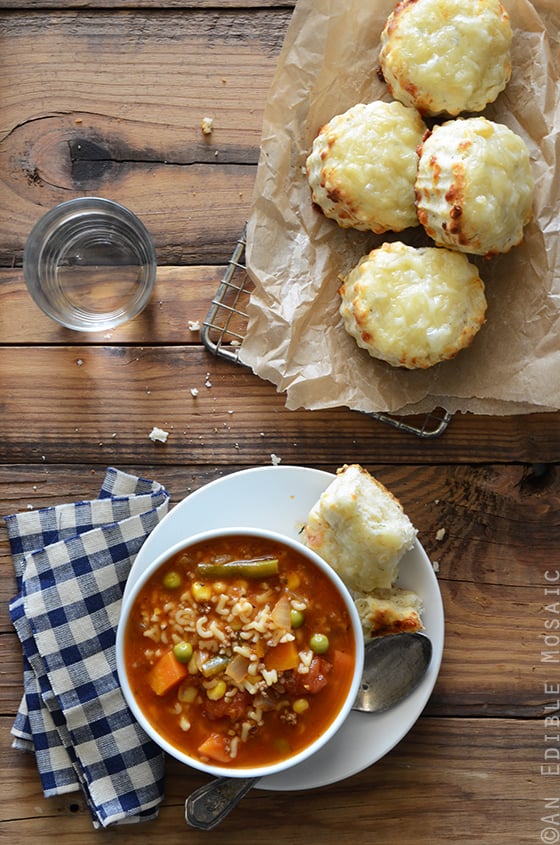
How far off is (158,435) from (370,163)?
3.95ft

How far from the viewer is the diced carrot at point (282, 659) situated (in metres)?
2.58

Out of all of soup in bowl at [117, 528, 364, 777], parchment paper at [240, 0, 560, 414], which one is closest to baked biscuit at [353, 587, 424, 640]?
soup in bowl at [117, 528, 364, 777]

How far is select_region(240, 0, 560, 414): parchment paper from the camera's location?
2.90m

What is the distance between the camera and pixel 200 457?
10.4ft

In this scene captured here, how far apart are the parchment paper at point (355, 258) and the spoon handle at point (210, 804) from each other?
1.29m

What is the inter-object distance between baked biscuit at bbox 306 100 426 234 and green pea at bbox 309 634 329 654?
1.36 meters

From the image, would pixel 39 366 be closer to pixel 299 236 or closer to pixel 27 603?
pixel 27 603

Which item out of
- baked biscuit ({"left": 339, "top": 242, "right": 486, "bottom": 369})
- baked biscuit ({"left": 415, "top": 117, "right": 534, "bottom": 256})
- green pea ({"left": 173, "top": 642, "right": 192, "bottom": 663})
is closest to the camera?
green pea ({"left": 173, "top": 642, "right": 192, "bottom": 663})

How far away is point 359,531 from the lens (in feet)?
8.98

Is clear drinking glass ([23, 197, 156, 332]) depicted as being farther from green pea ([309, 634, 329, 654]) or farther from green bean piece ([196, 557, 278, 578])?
green pea ([309, 634, 329, 654])

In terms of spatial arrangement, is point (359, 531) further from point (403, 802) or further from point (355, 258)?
point (403, 802)

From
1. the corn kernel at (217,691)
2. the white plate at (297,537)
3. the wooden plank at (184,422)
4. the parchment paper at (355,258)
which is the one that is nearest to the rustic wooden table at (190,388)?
the wooden plank at (184,422)

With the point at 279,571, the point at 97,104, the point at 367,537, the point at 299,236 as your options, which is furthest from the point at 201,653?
the point at 97,104

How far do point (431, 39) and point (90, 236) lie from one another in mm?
1356
